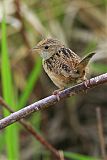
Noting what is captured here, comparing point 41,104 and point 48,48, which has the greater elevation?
point 48,48

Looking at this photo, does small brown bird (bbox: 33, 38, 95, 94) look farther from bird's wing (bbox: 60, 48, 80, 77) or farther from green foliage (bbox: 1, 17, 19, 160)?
green foliage (bbox: 1, 17, 19, 160)

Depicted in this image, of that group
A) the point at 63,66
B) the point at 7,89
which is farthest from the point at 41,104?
the point at 7,89

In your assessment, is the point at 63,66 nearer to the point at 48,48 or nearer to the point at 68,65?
the point at 68,65

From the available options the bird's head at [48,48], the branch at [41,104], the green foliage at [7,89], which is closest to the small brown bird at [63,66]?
the bird's head at [48,48]

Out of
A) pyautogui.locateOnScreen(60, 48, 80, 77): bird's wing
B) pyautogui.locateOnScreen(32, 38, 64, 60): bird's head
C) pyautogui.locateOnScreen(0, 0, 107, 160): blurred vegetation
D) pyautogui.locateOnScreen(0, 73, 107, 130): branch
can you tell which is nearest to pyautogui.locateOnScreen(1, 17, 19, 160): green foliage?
pyautogui.locateOnScreen(32, 38, 64, 60): bird's head

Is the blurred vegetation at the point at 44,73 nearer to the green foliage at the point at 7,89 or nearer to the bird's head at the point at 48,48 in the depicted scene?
the green foliage at the point at 7,89

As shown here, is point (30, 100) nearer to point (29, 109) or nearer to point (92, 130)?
point (92, 130)

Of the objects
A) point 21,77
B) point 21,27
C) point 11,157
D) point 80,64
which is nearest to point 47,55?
point 80,64
